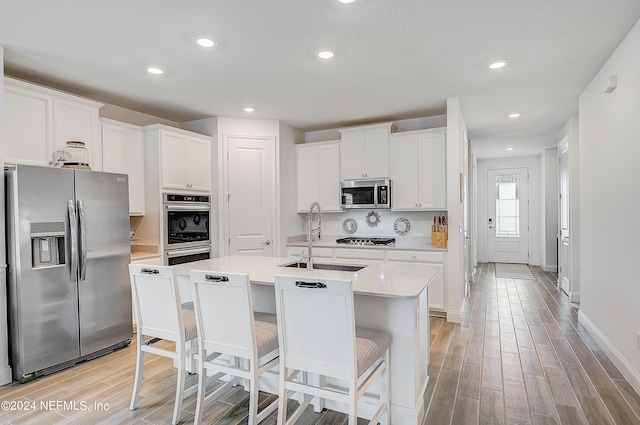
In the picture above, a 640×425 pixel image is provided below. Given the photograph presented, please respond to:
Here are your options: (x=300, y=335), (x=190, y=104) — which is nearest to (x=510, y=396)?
(x=300, y=335)

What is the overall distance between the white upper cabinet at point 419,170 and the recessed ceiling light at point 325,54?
2.01m

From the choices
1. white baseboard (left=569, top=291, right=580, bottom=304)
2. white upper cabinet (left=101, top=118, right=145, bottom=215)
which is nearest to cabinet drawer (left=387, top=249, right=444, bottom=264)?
white baseboard (left=569, top=291, right=580, bottom=304)

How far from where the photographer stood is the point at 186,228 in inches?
166

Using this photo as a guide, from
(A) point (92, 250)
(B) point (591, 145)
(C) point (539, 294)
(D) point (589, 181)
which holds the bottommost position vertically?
(C) point (539, 294)

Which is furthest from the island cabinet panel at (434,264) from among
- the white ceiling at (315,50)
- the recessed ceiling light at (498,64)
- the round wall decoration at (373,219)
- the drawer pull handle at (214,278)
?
the drawer pull handle at (214,278)

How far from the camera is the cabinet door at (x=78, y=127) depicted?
3.20 meters

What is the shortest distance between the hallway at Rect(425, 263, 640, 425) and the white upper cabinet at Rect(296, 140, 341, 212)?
7.32 feet

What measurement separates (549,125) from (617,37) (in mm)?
3022

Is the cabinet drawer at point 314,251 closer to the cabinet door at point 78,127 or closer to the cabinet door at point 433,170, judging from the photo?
the cabinet door at point 433,170

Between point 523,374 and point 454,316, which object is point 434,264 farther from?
point 523,374

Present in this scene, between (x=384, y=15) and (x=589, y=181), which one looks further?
(x=589, y=181)

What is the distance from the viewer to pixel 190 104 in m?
4.09

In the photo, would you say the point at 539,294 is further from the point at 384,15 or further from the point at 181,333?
the point at 181,333

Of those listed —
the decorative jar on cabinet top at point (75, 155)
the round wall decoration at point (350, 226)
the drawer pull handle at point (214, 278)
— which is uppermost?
the decorative jar on cabinet top at point (75, 155)
